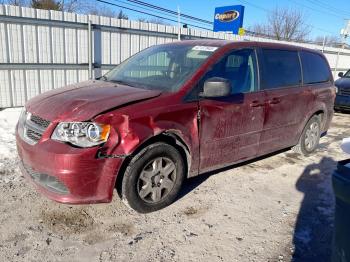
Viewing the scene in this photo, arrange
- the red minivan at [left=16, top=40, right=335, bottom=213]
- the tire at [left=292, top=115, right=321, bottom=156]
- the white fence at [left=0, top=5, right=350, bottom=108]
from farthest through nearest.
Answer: the white fence at [left=0, top=5, right=350, bottom=108], the tire at [left=292, top=115, right=321, bottom=156], the red minivan at [left=16, top=40, right=335, bottom=213]

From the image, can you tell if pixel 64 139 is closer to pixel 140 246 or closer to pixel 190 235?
pixel 140 246

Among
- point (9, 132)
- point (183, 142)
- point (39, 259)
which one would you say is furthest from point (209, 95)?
point (9, 132)

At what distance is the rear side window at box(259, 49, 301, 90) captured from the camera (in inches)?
171

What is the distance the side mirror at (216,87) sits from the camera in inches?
133

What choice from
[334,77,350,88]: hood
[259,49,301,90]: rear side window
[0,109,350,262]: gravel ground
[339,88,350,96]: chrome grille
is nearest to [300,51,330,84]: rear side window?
[259,49,301,90]: rear side window

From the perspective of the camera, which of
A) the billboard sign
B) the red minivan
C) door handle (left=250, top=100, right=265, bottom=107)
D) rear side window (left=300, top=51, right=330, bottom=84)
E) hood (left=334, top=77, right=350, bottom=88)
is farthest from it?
the billboard sign

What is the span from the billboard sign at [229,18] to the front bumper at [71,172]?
16.0 m

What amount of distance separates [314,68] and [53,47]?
19.8 ft

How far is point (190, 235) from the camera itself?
300cm

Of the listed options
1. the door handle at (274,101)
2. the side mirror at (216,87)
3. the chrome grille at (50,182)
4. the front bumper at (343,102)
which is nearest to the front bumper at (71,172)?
the chrome grille at (50,182)

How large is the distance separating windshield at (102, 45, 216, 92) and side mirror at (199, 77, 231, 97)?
0.86ft

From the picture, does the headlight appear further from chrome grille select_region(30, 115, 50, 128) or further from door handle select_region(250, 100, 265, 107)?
door handle select_region(250, 100, 265, 107)

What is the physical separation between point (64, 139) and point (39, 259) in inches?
39.7

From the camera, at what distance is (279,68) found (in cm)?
464
